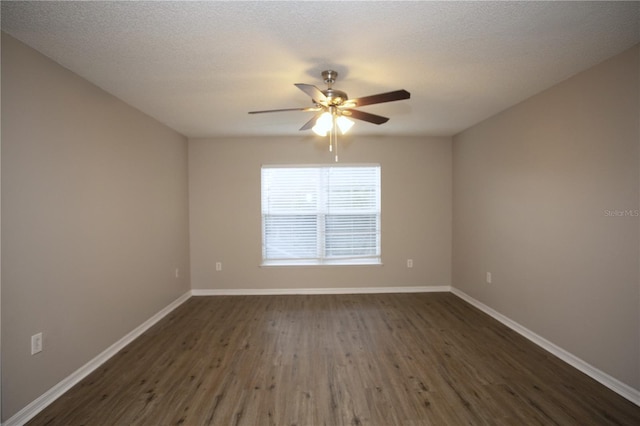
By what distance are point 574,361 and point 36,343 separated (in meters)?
4.08

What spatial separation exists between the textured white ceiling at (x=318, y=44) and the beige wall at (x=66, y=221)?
272 mm

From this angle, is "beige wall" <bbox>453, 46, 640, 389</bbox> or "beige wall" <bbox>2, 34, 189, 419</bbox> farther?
"beige wall" <bbox>453, 46, 640, 389</bbox>

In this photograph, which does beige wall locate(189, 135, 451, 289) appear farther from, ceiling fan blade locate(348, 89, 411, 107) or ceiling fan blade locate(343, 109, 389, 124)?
ceiling fan blade locate(348, 89, 411, 107)

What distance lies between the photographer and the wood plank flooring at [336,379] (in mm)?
1950

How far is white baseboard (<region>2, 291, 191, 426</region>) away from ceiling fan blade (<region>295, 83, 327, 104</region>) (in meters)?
2.72

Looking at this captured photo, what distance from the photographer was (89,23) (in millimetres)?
1729

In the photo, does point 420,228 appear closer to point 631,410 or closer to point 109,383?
point 631,410

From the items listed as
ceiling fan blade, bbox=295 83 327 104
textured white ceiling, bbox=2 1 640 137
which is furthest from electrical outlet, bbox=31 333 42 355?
ceiling fan blade, bbox=295 83 327 104

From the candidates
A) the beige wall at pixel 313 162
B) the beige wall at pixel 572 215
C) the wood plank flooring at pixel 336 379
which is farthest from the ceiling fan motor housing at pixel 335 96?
the beige wall at pixel 313 162

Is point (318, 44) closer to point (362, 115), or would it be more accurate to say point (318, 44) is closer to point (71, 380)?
point (362, 115)

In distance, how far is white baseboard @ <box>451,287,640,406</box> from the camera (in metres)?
2.08

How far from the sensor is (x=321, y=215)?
4.65 meters

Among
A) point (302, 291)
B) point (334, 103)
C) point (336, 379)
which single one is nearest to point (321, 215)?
point (302, 291)

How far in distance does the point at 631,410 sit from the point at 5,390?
3.94m
